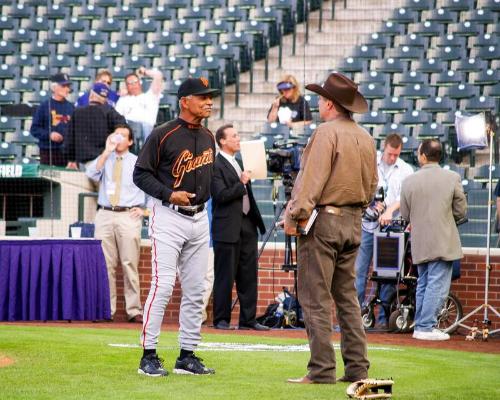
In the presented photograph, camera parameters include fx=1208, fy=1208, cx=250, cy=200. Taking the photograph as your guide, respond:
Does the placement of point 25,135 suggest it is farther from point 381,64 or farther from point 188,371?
point 188,371

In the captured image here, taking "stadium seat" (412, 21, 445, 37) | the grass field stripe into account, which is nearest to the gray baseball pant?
the grass field stripe

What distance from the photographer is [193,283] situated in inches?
309

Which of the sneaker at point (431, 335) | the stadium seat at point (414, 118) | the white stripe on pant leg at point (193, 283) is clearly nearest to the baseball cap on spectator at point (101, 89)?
the stadium seat at point (414, 118)

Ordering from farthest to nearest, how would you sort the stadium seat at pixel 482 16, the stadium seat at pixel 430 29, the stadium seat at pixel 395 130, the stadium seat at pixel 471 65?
the stadium seat at pixel 430 29 < the stadium seat at pixel 482 16 < the stadium seat at pixel 471 65 < the stadium seat at pixel 395 130

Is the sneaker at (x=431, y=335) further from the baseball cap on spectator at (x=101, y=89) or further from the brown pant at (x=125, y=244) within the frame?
the baseball cap on spectator at (x=101, y=89)

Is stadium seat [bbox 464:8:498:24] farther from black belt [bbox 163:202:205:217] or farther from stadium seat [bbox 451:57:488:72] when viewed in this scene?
black belt [bbox 163:202:205:217]

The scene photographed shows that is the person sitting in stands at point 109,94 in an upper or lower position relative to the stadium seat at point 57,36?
lower

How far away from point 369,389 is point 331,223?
3.78 ft

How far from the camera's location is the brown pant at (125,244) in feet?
45.0

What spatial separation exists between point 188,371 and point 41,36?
53.3 ft

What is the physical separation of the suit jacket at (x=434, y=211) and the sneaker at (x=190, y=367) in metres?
4.49

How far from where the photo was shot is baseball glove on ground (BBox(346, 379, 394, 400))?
6.63m

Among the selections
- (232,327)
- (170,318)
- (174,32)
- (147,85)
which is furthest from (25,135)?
(232,327)

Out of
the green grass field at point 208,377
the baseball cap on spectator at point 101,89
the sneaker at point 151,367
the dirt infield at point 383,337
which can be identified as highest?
the baseball cap on spectator at point 101,89
